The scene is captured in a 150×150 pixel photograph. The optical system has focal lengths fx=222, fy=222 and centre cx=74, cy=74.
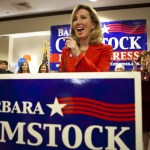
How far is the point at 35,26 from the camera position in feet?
16.4

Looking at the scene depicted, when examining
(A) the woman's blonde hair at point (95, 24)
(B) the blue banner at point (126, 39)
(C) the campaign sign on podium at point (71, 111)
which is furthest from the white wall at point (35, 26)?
(C) the campaign sign on podium at point (71, 111)

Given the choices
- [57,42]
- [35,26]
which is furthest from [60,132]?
[35,26]

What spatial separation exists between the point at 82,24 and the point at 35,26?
4.36 m

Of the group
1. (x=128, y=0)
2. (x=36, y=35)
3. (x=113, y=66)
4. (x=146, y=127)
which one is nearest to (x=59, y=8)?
(x=36, y=35)

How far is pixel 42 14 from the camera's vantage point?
4.91 meters

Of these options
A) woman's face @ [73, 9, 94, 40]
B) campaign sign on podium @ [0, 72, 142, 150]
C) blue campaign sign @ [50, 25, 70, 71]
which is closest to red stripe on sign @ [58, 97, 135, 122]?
campaign sign on podium @ [0, 72, 142, 150]

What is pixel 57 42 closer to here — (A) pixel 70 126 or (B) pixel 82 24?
(B) pixel 82 24

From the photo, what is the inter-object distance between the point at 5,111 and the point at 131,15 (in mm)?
4173

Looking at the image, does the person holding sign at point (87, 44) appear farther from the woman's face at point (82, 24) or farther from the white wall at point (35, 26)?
the white wall at point (35, 26)

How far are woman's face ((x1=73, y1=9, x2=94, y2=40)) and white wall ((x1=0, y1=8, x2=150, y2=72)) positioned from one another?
3.69 metres

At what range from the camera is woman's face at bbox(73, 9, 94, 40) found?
85cm

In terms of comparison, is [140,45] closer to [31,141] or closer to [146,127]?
[146,127]

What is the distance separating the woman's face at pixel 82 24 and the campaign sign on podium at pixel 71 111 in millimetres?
380

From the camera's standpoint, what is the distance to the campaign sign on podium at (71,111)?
478mm
